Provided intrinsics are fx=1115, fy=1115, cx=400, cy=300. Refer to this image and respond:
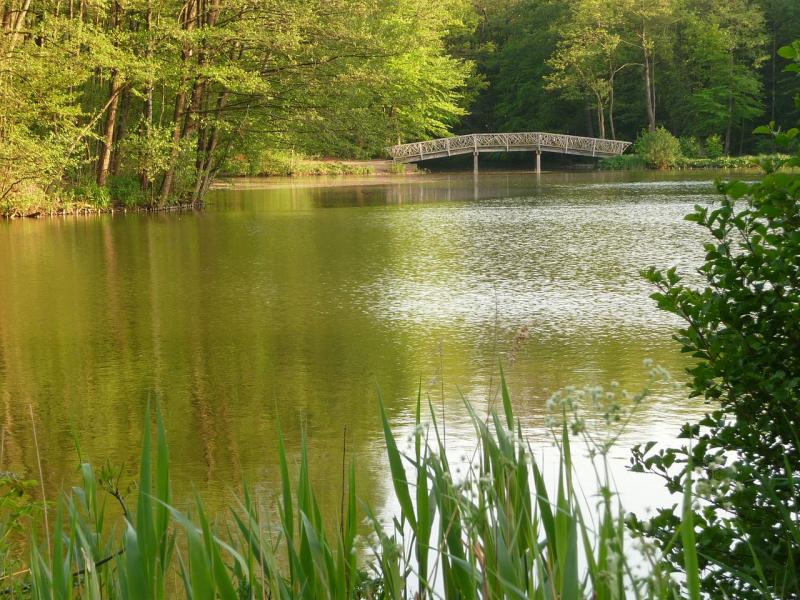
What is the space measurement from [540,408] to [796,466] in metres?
2.93

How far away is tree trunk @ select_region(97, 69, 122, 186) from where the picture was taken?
19453mm

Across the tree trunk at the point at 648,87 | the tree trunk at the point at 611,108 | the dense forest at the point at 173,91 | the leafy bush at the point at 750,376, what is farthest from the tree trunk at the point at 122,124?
the tree trunk at the point at 611,108

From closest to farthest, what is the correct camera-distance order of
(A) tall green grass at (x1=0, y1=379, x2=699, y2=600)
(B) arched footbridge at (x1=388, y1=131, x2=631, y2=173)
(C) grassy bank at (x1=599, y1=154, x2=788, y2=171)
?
(A) tall green grass at (x1=0, y1=379, x2=699, y2=600)
(C) grassy bank at (x1=599, y1=154, x2=788, y2=171)
(B) arched footbridge at (x1=388, y1=131, x2=631, y2=173)

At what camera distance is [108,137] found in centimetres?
2020

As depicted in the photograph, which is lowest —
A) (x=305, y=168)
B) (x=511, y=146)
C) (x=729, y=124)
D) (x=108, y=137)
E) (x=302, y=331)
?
(x=302, y=331)

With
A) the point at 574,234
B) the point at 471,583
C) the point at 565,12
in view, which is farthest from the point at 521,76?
the point at 471,583

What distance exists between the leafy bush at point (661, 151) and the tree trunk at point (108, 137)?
79.3 ft

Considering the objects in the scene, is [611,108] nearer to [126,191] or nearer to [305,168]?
[305,168]

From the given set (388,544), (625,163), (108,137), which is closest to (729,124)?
(625,163)

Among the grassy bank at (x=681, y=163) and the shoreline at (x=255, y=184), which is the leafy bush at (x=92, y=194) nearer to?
the shoreline at (x=255, y=184)

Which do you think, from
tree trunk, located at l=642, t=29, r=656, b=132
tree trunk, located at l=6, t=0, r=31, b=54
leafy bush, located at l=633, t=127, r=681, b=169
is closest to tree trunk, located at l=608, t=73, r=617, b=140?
tree trunk, located at l=642, t=29, r=656, b=132

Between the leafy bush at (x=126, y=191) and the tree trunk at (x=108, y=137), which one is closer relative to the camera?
the tree trunk at (x=108, y=137)

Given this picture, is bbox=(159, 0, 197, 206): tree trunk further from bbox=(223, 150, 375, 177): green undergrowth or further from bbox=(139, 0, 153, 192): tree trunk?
bbox=(223, 150, 375, 177): green undergrowth

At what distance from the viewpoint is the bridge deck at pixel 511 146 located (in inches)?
1666
